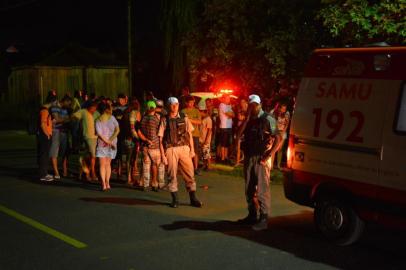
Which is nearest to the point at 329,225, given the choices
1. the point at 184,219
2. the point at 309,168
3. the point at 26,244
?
the point at 309,168

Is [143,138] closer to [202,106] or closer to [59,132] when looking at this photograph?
[59,132]

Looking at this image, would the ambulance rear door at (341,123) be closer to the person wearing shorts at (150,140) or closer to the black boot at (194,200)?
the black boot at (194,200)

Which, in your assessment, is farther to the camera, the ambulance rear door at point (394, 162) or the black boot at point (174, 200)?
the black boot at point (174, 200)

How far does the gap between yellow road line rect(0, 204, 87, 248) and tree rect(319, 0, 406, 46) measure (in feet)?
22.9

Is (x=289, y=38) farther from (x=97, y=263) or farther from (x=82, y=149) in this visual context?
(x=97, y=263)

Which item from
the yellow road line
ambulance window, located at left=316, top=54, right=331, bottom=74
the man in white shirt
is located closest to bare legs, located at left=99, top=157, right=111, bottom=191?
the yellow road line

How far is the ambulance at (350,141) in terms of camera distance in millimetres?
6340

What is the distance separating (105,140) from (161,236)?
12.8 ft

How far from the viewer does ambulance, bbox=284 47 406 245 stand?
20.8 ft

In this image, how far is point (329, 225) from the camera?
7289 mm

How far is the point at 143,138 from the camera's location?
1071cm

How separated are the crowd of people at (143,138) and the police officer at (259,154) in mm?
1140

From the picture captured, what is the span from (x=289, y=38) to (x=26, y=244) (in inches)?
342

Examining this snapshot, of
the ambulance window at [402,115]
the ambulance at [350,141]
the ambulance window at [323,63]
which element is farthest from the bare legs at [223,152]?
the ambulance window at [402,115]
